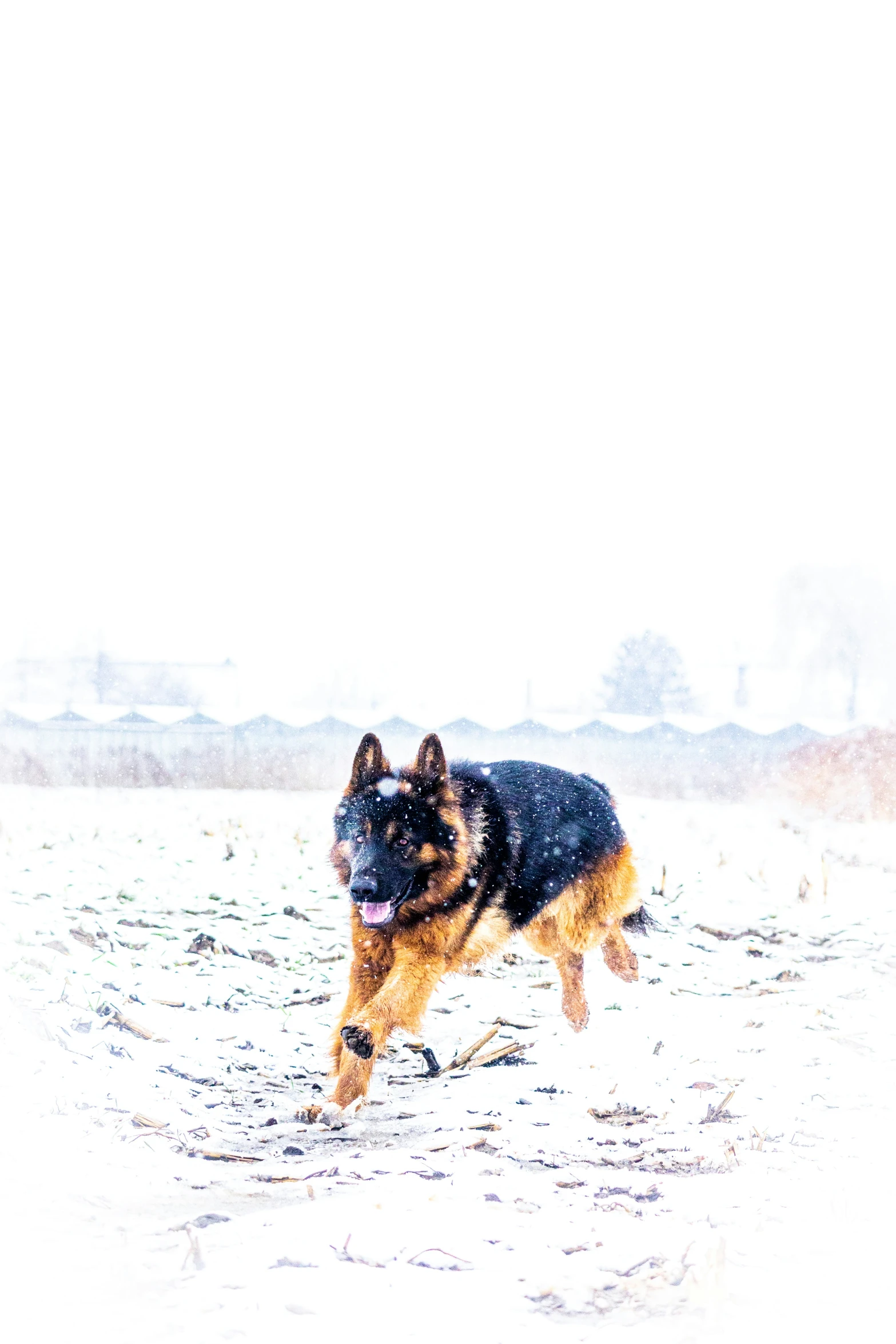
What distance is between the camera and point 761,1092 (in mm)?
4438

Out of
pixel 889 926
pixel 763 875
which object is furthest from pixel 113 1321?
pixel 763 875

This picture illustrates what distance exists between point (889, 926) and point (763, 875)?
160 centimetres

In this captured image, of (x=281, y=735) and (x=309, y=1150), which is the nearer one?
(x=309, y=1150)

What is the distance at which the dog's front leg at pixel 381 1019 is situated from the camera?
14.1 ft

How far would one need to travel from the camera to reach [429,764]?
494cm

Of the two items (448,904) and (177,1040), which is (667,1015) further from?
(177,1040)

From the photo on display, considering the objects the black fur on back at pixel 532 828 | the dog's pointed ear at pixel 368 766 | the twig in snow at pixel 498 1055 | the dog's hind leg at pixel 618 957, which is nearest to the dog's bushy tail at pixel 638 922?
the dog's hind leg at pixel 618 957

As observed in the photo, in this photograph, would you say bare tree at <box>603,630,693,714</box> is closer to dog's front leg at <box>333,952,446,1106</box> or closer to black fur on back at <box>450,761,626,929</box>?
black fur on back at <box>450,761,626,929</box>

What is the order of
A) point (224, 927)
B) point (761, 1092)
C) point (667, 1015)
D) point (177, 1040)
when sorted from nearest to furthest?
1. point (761, 1092)
2. point (177, 1040)
3. point (667, 1015)
4. point (224, 927)

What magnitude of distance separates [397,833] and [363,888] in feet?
1.38

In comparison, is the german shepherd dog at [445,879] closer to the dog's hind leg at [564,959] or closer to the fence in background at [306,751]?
the dog's hind leg at [564,959]

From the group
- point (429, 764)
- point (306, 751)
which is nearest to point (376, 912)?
point (429, 764)

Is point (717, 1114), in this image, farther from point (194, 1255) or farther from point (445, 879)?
point (194, 1255)

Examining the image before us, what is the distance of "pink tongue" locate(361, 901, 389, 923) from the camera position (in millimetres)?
4664
